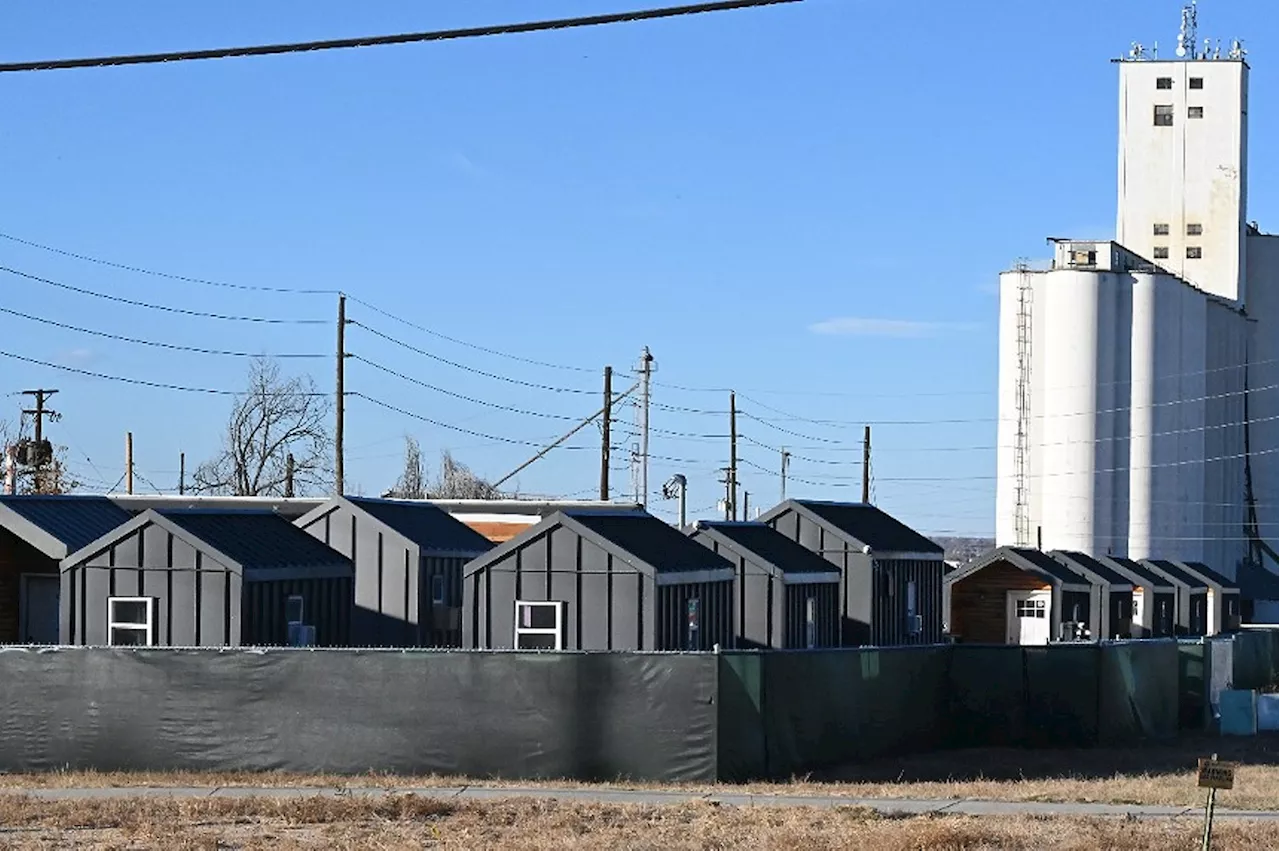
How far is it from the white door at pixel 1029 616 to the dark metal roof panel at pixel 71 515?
31.6 meters

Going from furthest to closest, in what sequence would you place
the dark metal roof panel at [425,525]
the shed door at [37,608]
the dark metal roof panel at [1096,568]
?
the dark metal roof panel at [1096,568] → the dark metal roof panel at [425,525] → the shed door at [37,608]

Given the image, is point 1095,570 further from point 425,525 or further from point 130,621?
point 130,621

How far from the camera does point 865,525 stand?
51.3m

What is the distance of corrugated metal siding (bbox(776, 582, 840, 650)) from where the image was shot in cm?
4431

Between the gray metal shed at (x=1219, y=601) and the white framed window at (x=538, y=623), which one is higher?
the white framed window at (x=538, y=623)

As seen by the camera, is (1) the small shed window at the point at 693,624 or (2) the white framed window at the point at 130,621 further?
(1) the small shed window at the point at 693,624

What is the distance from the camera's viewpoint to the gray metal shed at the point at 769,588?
144 feet

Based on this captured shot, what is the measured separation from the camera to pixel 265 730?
2789 centimetres

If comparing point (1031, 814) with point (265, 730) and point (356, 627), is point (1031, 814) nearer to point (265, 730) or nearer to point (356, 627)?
point (265, 730)

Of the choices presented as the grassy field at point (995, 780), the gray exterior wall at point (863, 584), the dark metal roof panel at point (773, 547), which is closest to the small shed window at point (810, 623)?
the dark metal roof panel at point (773, 547)

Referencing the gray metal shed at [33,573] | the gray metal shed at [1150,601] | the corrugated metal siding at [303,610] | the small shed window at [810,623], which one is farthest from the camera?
the gray metal shed at [1150,601]

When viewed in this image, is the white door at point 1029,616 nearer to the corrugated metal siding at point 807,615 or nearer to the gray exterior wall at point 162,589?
the corrugated metal siding at point 807,615

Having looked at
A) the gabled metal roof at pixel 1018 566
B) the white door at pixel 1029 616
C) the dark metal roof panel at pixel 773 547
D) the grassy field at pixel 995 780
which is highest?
the dark metal roof panel at pixel 773 547

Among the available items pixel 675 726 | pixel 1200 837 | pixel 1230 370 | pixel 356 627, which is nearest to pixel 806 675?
pixel 675 726
